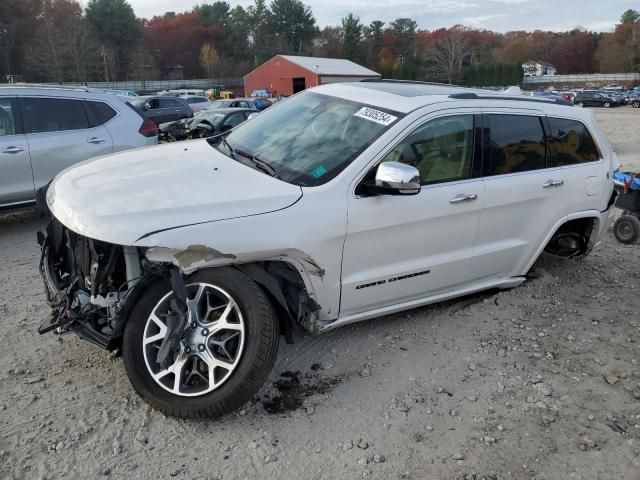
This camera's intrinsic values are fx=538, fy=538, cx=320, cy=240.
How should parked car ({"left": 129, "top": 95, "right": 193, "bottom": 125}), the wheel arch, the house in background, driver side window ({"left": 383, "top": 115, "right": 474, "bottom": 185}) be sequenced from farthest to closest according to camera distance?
the house in background, parked car ({"left": 129, "top": 95, "right": 193, "bottom": 125}), the wheel arch, driver side window ({"left": 383, "top": 115, "right": 474, "bottom": 185})

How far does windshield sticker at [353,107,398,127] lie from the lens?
363cm

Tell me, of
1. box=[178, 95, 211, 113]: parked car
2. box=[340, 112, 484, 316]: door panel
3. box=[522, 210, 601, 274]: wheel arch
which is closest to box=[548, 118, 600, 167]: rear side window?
box=[522, 210, 601, 274]: wheel arch

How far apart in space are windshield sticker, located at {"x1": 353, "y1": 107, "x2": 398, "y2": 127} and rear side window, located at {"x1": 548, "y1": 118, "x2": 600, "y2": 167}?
158 cm

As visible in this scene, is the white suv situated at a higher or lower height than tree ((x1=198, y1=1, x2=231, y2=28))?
lower

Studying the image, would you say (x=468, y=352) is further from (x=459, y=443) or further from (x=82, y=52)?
(x=82, y=52)

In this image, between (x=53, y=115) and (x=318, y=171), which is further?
(x=53, y=115)

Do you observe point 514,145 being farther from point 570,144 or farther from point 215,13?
point 215,13

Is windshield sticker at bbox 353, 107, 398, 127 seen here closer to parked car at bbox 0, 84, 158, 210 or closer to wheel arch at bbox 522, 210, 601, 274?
wheel arch at bbox 522, 210, 601, 274

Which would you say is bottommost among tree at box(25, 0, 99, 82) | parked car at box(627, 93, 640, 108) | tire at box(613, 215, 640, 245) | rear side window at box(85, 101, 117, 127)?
parked car at box(627, 93, 640, 108)

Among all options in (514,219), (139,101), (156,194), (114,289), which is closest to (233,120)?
(139,101)

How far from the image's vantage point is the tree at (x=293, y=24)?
96.7 meters

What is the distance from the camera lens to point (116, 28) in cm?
8025

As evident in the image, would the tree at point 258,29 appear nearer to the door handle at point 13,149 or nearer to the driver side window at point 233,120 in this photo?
the driver side window at point 233,120

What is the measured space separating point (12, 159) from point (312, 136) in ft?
13.6
